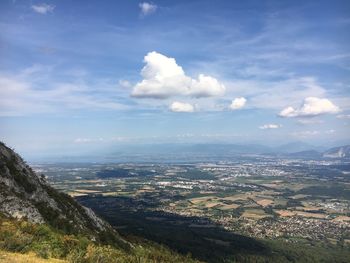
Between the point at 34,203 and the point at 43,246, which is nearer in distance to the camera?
the point at 43,246

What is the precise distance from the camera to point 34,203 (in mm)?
61812

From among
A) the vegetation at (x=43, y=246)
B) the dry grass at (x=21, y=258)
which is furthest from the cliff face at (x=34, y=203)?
the dry grass at (x=21, y=258)

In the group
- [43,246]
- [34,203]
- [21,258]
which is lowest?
[43,246]

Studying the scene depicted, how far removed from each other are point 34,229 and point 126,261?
10.8 metres

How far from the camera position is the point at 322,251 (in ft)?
537

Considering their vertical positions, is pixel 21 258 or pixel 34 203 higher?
pixel 34 203

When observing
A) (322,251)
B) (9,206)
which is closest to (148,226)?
(322,251)

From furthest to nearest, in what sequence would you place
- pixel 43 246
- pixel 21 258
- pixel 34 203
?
1. pixel 34 203
2. pixel 43 246
3. pixel 21 258

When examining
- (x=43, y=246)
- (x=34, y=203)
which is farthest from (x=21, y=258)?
(x=34, y=203)

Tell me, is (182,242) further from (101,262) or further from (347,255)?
(101,262)

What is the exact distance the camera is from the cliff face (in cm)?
5394

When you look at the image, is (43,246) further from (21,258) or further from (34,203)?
(34,203)

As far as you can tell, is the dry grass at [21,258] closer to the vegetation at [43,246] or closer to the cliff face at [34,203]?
the vegetation at [43,246]

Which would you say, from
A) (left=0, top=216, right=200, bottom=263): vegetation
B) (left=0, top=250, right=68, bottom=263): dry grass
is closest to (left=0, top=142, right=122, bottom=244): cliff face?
(left=0, top=216, right=200, bottom=263): vegetation
